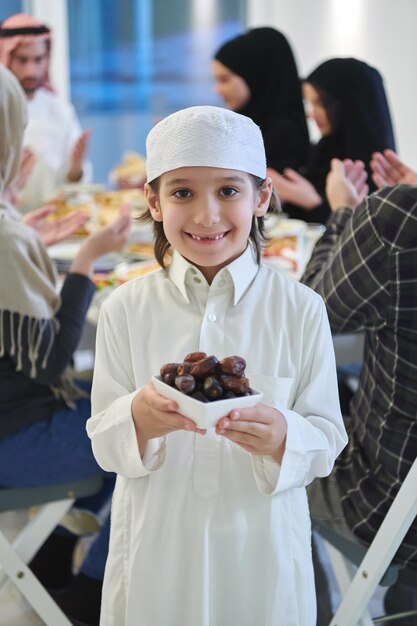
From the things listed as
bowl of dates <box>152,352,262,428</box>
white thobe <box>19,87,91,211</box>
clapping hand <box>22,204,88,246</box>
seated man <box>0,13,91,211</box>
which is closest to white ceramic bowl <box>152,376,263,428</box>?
bowl of dates <box>152,352,262,428</box>

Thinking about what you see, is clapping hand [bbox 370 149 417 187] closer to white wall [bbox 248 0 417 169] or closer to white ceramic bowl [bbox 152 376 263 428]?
white ceramic bowl [bbox 152 376 263 428]

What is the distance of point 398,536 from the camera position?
135cm

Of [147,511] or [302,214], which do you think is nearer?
[147,511]

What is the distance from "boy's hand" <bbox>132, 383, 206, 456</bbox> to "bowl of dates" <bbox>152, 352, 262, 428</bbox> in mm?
14

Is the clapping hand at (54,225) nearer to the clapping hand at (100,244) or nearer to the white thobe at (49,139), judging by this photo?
the clapping hand at (100,244)

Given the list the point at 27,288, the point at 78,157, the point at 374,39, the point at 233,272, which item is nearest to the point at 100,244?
the point at 27,288

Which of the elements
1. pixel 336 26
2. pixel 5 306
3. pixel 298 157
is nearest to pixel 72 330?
pixel 5 306

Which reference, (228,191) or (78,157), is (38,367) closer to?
(228,191)

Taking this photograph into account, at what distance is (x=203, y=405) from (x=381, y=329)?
0.65 metres

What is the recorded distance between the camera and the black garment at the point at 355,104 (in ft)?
9.55

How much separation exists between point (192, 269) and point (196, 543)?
1.23 ft

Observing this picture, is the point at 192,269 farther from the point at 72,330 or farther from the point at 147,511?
the point at 72,330

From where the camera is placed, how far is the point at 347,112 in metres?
2.98

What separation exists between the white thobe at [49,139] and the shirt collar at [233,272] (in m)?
2.41
